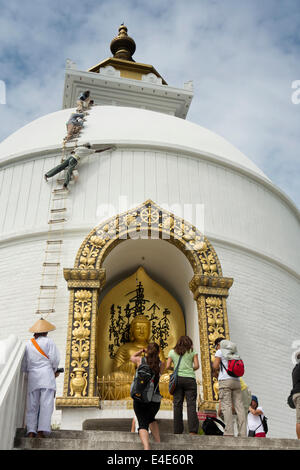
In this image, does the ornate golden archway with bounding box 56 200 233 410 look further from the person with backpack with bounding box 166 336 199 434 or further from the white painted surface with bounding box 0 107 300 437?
the person with backpack with bounding box 166 336 199 434

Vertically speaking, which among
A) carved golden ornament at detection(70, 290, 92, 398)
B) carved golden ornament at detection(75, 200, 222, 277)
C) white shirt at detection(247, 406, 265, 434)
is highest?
carved golden ornament at detection(75, 200, 222, 277)

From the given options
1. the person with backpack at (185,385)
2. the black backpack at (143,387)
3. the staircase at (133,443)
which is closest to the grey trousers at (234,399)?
the person with backpack at (185,385)

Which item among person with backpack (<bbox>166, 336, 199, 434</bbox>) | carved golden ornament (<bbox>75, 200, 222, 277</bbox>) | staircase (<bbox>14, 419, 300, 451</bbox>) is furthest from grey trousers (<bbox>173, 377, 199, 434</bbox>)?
carved golden ornament (<bbox>75, 200, 222, 277</bbox>)

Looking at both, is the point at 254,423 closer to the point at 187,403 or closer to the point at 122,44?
the point at 187,403

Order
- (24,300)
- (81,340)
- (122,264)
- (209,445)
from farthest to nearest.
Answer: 1. (122,264)
2. (24,300)
3. (81,340)
4. (209,445)

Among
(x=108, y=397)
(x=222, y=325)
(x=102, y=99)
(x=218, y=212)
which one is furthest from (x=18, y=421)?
(x=102, y=99)

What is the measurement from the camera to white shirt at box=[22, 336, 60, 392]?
16.0ft

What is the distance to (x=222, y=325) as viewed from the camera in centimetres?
812

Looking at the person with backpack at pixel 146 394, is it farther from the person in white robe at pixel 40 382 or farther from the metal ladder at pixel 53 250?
the metal ladder at pixel 53 250

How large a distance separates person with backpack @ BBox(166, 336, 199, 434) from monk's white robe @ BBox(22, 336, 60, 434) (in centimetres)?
127

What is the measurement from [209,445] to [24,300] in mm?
5454

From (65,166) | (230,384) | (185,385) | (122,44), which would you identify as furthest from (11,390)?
(122,44)

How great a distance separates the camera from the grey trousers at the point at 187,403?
5.27m

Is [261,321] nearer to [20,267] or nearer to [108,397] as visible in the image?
[108,397]
